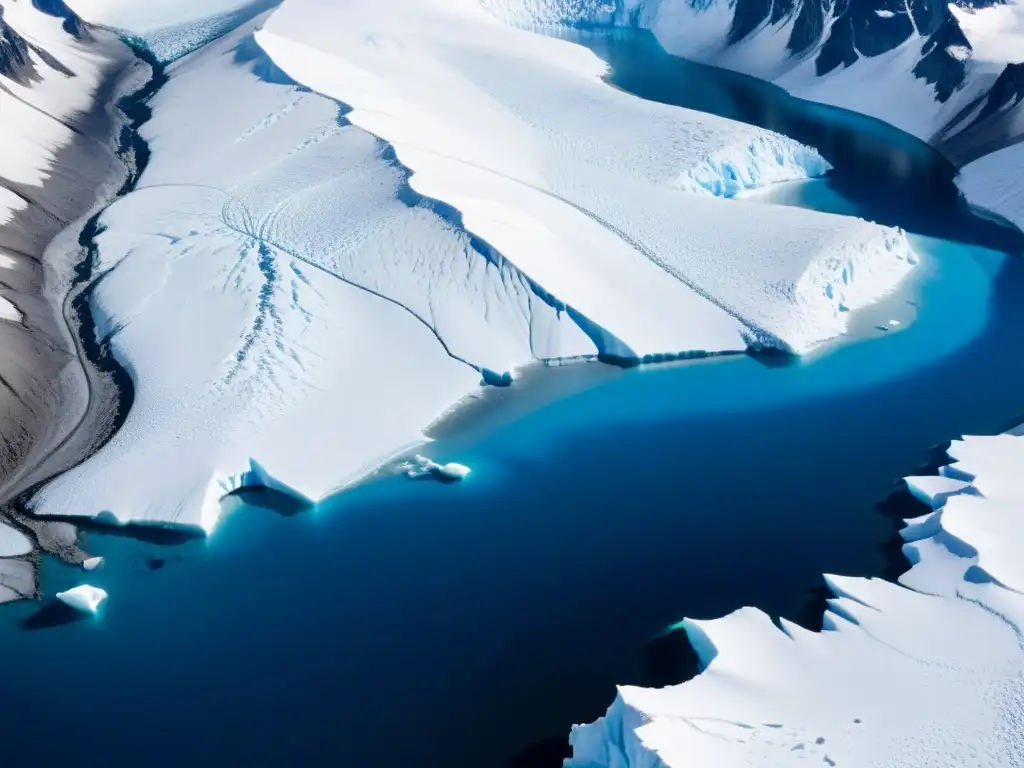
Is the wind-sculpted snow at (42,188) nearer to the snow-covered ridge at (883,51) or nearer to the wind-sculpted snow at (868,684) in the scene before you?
the wind-sculpted snow at (868,684)

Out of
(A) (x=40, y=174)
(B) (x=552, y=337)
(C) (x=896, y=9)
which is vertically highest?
(C) (x=896, y=9)

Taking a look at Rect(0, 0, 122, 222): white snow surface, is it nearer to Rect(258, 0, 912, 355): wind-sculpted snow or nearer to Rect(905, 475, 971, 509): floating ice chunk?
Rect(258, 0, 912, 355): wind-sculpted snow

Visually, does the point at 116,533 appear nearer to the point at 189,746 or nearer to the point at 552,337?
the point at 189,746

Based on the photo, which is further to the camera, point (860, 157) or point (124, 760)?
point (860, 157)

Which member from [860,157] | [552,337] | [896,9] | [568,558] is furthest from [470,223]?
[896,9]

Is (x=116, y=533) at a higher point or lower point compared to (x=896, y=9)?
lower

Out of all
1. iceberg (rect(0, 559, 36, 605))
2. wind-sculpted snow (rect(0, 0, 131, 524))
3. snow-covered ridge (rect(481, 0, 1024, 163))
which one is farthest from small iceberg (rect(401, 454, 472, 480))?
snow-covered ridge (rect(481, 0, 1024, 163))

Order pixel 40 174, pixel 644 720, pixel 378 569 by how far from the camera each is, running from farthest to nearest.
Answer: pixel 40 174, pixel 378 569, pixel 644 720

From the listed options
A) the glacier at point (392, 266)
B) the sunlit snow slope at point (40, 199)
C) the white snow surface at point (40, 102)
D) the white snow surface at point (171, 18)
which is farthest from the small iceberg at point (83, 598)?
the white snow surface at point (171, 18)
